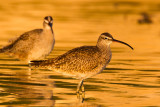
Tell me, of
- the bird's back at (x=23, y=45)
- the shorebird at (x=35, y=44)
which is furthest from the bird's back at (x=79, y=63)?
the bird's back at (x=23, y=45)

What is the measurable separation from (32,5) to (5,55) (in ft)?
62.1

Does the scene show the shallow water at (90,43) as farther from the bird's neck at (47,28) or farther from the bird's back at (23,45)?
the bird's neck at (47,28)

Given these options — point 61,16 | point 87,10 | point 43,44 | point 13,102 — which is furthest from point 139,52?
point 87,10

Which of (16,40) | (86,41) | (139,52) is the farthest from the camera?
(86,41)

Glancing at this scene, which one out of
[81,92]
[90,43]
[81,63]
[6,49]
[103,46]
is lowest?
[81,92]

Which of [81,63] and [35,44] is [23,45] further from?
[81,63]

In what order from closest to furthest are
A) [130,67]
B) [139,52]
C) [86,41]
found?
[130,67] → [139,52] → [86,41]

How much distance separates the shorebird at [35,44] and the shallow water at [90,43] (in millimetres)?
428

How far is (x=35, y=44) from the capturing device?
18.4 metres

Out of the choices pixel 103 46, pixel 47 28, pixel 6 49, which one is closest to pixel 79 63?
pixel 103 46

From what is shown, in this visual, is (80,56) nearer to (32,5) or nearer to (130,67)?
(130,67)

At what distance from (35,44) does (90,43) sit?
5.20 m

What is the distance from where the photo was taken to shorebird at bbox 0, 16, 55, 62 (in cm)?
1825

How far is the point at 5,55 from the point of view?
20.5 metres
